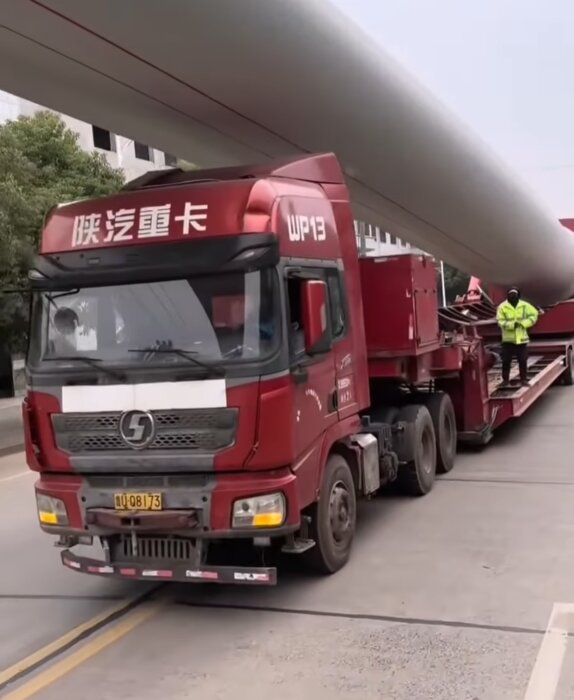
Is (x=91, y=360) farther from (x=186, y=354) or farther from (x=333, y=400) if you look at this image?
(x=333, y=400)

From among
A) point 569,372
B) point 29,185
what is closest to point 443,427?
point 569,372

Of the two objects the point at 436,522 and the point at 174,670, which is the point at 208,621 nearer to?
the point at 174,670

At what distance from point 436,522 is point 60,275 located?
3.89 metres

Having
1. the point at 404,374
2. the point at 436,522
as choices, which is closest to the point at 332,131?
the point at 404,374

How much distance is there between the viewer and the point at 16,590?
20.0 feet

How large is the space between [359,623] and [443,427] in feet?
14.0

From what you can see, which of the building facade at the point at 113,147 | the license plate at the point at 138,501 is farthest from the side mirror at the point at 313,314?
the building facade at the point at 113,147

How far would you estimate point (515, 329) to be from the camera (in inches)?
459

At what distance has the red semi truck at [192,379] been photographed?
499cm

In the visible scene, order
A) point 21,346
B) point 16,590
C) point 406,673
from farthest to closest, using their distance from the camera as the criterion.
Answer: point 21,346, point 16,590, point 406,673

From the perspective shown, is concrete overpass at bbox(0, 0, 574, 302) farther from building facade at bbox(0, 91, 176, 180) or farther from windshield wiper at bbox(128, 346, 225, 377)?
building facade at bbox(0, 91, 176, 180)

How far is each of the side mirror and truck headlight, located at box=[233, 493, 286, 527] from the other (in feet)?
3.30

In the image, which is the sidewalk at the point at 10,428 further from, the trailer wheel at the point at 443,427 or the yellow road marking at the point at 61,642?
the yellow road marking at the point at 61,642

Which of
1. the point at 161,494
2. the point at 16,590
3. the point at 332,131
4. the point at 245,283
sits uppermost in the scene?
the point at 332,131
